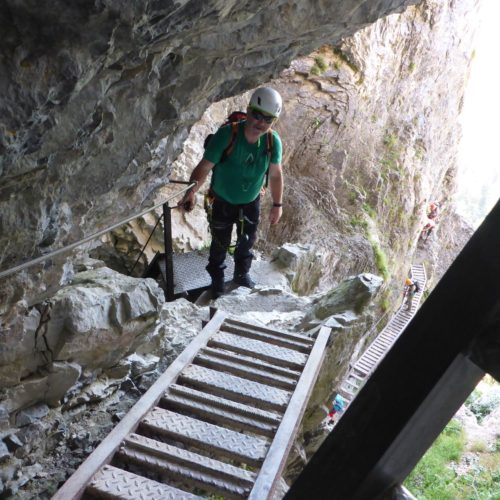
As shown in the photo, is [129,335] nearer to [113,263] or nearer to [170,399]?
[170,399]

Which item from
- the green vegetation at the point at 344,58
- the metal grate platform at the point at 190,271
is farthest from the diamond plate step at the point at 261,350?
the green vegetation at the point at 344,58

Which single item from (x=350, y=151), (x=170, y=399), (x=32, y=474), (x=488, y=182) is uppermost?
(x=488, y=182)

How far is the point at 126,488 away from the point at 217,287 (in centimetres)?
399

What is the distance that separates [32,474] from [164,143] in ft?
9.28

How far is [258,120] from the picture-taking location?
476cm

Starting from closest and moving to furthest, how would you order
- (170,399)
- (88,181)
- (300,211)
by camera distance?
(88,181)
(170,399)
(300,211)

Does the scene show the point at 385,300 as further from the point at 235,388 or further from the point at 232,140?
the point at 235,388

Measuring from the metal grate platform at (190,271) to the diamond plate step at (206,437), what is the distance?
11.3ft

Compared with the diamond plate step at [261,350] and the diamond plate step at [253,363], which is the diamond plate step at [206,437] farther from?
the diamond plate step at [261,350]

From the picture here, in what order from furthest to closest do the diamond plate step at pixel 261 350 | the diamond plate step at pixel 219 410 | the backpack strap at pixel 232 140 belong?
the backpack strap at pixel 232 140 → the diamond plate step at pixel 261 350 → the diamond plate step at pixel 219 410

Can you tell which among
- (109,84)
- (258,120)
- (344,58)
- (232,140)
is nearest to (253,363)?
(232,140)

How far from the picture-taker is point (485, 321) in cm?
91

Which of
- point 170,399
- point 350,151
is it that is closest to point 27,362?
point 170,399

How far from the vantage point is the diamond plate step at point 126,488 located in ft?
9.08
